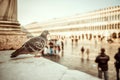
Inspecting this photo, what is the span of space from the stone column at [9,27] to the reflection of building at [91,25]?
3910 cm

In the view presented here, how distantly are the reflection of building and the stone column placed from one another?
3910cm

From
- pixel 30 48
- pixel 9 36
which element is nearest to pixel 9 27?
pixel 9 36

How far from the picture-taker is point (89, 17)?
5744 cm

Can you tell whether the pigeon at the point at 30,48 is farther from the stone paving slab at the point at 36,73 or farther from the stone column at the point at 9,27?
the stone column at the point at 9,27

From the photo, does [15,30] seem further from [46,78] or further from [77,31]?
[77,31]

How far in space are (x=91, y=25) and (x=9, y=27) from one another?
164 feet

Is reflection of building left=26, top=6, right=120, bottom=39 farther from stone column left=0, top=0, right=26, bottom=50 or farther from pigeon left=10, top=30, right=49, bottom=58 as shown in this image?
pigeon left=10, top=30, right=49, bottom=58

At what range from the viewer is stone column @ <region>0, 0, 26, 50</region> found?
266 inches

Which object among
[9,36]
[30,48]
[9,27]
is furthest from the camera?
[9,27]

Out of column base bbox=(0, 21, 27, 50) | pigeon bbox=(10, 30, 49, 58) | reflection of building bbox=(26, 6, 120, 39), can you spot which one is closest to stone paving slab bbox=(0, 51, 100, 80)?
pigeon bbox=(10, 30, 49, 58)

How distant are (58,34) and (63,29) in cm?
296

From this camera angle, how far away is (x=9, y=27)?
694cm

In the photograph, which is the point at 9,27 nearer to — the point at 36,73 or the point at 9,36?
the point at 9,36

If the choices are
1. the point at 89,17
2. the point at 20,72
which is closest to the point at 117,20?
the point at 89,17
